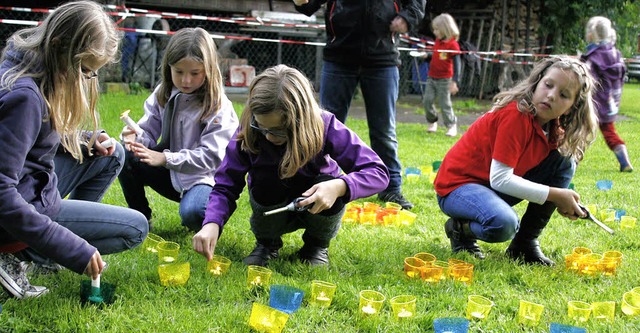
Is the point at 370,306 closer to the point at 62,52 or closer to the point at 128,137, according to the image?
the point at 62,52

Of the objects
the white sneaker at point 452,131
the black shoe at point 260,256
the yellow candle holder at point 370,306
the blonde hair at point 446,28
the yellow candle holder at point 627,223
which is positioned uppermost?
the blonde hair at point 446,28

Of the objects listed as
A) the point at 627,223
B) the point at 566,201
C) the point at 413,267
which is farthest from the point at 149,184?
the point at 627,223

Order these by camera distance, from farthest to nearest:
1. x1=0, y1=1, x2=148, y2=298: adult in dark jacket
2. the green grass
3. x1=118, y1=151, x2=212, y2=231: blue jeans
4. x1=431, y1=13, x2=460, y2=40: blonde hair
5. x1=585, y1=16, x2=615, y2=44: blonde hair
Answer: x1=431, y1=13, x2=460, y2=40: blonde hair, x1=585, y1=16, x2=615, y2=44: blonde hair, x1=118, y1=151, x2=212, y2=231: blue jeans, the green grass, x1=0, y1=1, x2=148, y2=298: adult in dark jacket

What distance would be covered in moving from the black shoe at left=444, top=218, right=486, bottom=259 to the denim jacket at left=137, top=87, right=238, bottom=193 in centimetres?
128

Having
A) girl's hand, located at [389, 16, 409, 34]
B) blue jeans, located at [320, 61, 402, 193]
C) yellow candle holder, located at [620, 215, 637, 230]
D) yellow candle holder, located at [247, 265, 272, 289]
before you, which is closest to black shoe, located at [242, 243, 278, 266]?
yellow candle holder, located at [247, 265, 272, 289]

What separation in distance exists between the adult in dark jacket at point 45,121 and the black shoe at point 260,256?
82 cm

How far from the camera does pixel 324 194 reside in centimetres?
288

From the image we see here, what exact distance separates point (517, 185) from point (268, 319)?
1461 mm

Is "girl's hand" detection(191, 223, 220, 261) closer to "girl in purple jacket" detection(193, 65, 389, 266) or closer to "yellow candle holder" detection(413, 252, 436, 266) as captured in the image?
"girl in purple jacket" detection(193, 65, 389, 266)

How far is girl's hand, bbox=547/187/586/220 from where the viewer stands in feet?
10.8

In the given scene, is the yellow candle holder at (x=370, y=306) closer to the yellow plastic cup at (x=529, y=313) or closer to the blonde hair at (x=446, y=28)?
the yellow plastic cup at (x=529, y=313)

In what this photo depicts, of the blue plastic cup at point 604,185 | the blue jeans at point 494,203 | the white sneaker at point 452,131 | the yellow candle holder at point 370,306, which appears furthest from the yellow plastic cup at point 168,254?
the white sneaker at point 452,131

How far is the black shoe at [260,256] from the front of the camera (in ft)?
11.0

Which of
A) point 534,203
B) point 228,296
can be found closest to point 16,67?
point 228,296
